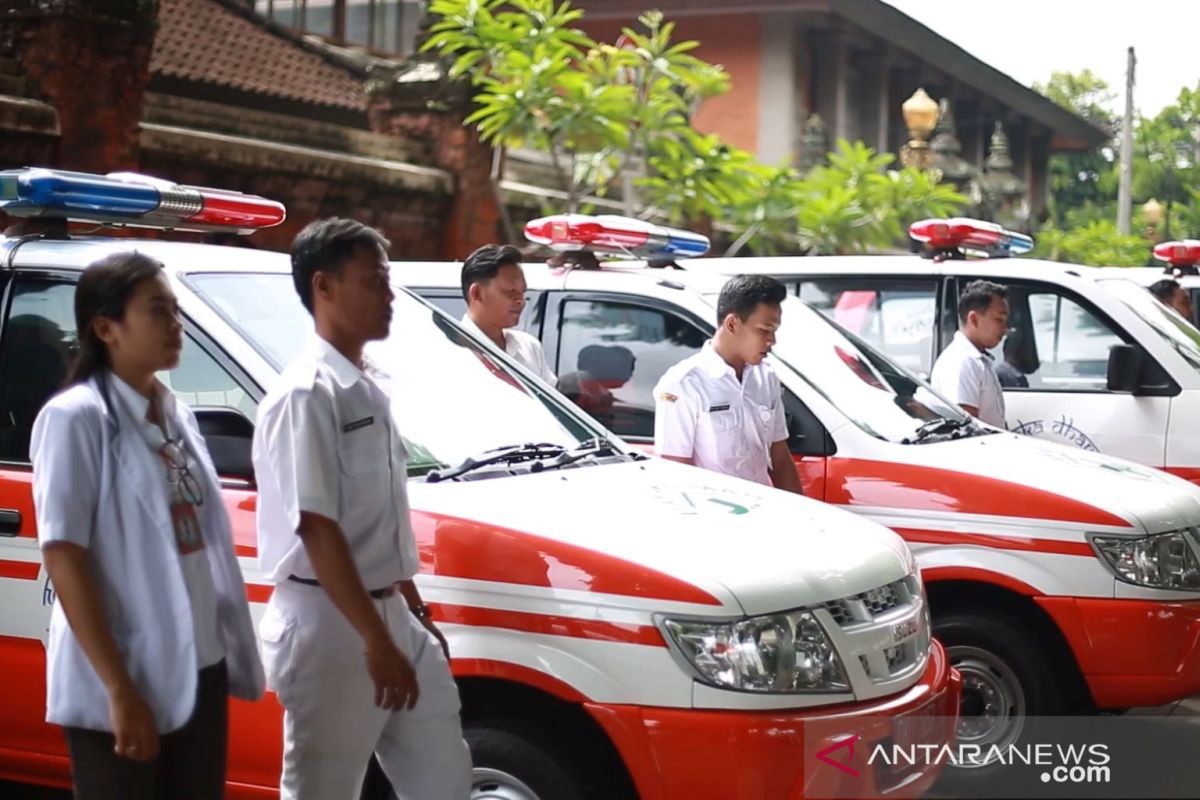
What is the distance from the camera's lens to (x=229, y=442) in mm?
4312

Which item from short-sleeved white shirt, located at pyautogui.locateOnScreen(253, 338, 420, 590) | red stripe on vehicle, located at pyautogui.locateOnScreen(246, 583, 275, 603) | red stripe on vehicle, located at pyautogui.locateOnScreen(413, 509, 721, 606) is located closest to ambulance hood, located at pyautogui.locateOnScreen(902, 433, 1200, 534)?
red stripe on vehicle, located at pyautogui.locateOnScreen(413, 509, 721, 606)

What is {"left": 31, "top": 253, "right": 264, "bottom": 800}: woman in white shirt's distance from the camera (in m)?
3.39

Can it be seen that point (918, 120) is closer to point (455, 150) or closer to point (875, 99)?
point (875, 99)

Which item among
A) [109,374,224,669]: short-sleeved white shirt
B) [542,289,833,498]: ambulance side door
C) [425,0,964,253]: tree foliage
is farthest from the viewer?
[425,0,964,253]: tree foliage

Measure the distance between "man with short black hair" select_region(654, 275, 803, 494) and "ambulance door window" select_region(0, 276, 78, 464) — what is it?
7.05ft

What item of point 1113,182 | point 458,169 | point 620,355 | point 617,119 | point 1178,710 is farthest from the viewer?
point 1113,182

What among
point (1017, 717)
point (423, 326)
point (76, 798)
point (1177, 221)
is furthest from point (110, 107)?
point (1177, 221)

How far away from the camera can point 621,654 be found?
3.96 metres

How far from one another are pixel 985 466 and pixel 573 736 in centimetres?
265

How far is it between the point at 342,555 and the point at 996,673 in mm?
3289

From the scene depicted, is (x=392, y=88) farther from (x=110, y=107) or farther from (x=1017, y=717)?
(x=1017, y=717)

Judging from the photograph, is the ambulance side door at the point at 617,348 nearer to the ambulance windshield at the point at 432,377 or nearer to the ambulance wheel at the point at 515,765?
the ambulance windshield at the point at 432,377

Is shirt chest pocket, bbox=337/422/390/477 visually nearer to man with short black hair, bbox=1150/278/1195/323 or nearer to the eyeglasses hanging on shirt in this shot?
the eyeglasses hanging on shirt

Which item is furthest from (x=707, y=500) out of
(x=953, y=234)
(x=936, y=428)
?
(x=953, y=234)
